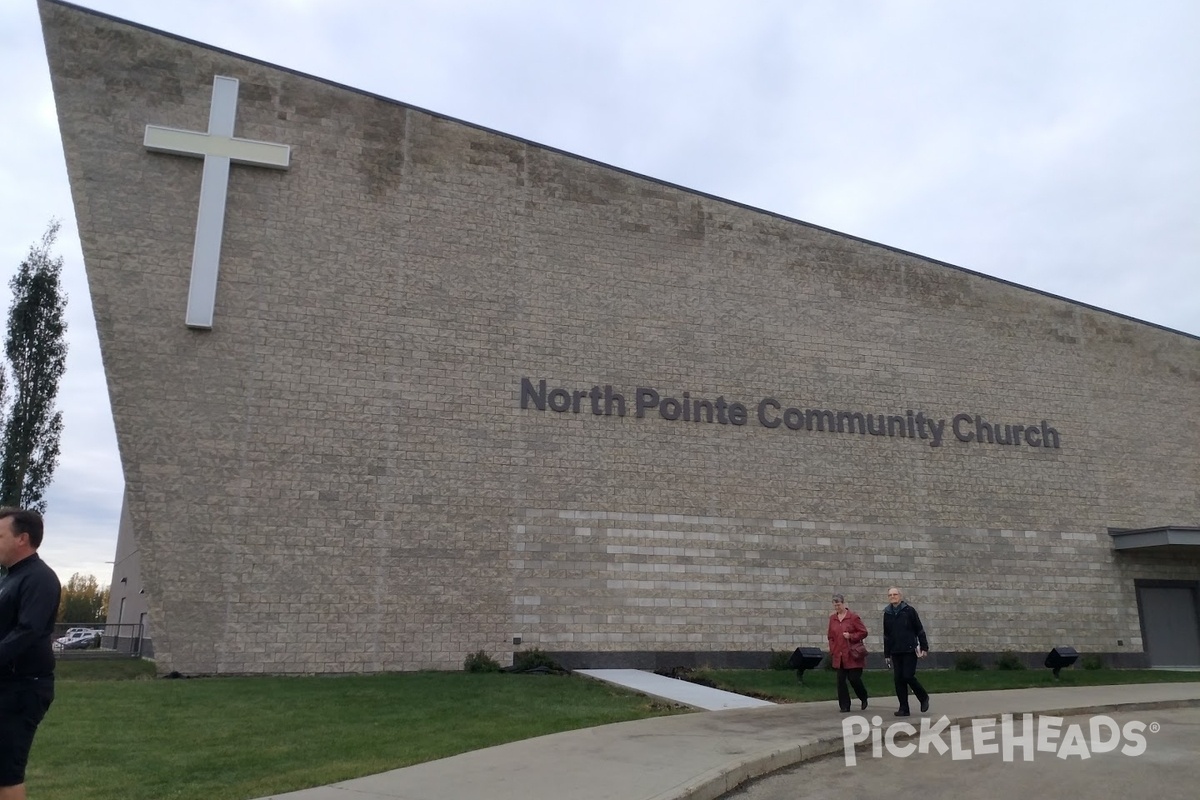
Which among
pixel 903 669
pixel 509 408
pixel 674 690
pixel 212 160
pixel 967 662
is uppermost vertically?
pixel 212 160

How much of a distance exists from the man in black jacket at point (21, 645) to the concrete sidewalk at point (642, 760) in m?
2.35

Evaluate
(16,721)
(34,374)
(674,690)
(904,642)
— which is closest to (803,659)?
(674,690)

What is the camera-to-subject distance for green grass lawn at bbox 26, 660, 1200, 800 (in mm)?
7328

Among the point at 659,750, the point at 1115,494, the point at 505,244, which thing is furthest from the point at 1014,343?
the point at 659,750

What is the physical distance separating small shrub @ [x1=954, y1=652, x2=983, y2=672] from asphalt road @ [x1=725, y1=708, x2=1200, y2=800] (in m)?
8.81

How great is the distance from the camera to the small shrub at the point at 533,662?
15727 mm

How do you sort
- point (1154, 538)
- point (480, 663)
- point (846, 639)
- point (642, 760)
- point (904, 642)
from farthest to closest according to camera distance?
point (1154, 538)
point (480, 663)
point (846, 639)
point (904, 642)
point (642, 760)

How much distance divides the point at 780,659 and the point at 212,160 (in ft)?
47.7

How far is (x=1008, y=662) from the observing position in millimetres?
18797

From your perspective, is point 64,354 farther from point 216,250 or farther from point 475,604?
point 475,604

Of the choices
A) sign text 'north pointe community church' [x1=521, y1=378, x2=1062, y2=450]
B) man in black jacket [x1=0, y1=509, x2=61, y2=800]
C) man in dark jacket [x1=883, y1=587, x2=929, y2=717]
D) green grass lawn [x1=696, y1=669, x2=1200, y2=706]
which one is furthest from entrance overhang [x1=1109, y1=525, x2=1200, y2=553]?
man in black jacket [x1=0, y1=509, x2=61, y2=800]

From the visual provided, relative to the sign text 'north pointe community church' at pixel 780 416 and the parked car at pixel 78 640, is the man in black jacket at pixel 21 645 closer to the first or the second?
the sign text 'north pointe community church' at pixel 780 416

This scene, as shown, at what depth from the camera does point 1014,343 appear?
21781 millimetres

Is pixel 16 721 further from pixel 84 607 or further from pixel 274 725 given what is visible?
pixel 84 607
